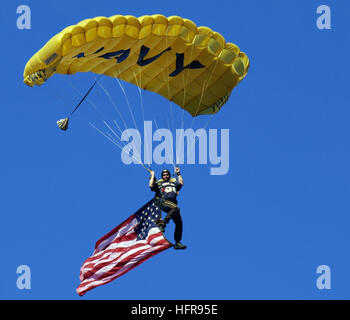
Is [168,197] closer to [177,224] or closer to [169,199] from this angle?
[169,199]

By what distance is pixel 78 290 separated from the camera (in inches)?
1247

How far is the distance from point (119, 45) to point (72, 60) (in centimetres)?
137

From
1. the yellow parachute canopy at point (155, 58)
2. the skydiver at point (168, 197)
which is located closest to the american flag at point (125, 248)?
the skydiver at point (168, 197)

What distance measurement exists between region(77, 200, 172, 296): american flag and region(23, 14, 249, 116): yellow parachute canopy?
13.4ft

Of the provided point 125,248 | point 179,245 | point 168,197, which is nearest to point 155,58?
point 168,197

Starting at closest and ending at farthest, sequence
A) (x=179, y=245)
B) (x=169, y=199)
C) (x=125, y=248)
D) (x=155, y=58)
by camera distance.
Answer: (x=179, y=245)
(x=169, y=199)
(x=125, y=248)
(x=155, y=58)

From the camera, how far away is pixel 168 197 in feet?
103

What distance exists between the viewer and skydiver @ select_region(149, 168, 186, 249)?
3128 cm

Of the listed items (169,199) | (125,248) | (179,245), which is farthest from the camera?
(125,248)

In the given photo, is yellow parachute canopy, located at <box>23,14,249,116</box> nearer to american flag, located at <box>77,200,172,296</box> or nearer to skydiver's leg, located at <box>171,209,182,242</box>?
american flag, located at <box>77,200,172,296</box>

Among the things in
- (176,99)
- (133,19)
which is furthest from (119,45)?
(176,99)

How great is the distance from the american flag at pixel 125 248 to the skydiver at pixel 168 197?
0.34m

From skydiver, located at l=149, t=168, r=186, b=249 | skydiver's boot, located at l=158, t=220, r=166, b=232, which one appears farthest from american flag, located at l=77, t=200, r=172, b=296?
skydiver, located at l=149, t=168, r=186, b=249

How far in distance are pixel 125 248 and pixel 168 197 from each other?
1.96m
